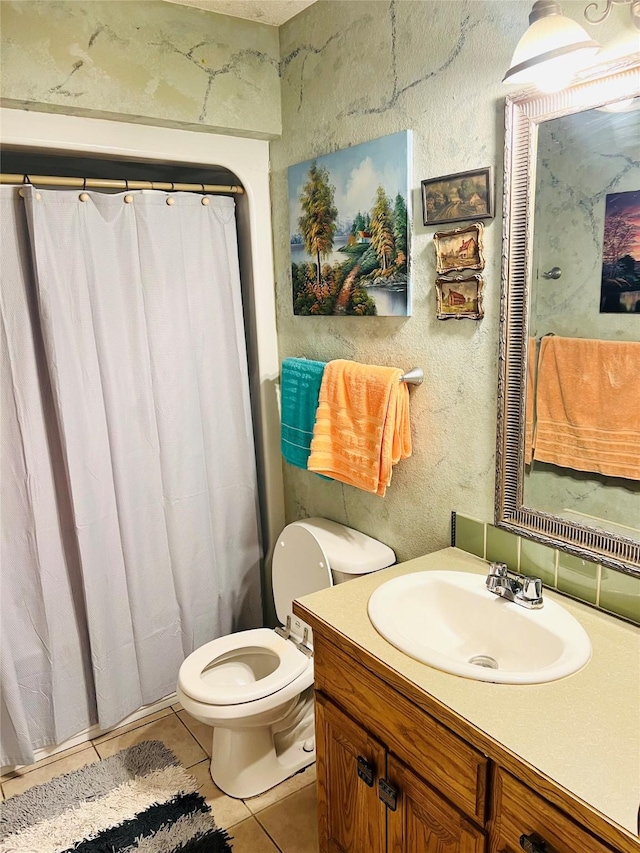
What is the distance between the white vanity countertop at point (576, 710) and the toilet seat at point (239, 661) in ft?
1.79

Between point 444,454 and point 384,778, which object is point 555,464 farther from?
point 384,778

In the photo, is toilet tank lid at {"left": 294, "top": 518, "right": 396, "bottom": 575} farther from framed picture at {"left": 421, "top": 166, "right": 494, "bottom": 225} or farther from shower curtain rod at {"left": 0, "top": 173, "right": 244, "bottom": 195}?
shower curtain rod at {"left": 0, "top": 173, "right": 244, "bottom": 195}

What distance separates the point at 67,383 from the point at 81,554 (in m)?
0.56

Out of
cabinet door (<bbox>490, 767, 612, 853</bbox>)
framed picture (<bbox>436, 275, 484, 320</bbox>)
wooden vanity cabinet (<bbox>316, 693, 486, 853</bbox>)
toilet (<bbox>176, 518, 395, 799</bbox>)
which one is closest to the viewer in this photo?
cabinet door (<bbox>490, 767, 612, 853</bbox>)

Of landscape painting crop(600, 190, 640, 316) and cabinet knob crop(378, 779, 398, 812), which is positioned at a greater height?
landscape painting crop(600, 190, 640, 316)

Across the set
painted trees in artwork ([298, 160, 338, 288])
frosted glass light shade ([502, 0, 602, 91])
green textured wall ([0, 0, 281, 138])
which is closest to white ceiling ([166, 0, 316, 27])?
green textured wall ([0, 0, 281, 138])

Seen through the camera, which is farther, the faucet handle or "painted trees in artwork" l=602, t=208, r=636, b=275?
the faucet handle

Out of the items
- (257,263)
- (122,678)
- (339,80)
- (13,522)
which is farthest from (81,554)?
(339,80)

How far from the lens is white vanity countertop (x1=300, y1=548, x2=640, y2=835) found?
97 centimetres

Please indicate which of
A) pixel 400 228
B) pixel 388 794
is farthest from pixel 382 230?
pixel 388 794

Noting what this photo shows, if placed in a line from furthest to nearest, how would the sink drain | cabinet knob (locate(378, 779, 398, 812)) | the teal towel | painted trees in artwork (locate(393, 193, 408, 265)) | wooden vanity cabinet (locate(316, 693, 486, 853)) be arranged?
the teal towel
painted trees in artwork (locate(393, 193, 408, 265))
the sink drain
cabinet knob (locate(378, 779, 398, 812))
wooden vanity cabinet (locate(316, 693, 486, 853))

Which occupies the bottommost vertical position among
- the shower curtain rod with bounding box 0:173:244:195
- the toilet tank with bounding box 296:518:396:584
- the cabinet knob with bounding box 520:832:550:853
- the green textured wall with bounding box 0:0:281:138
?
the cabinet knob with bounding box 520:832:550:853

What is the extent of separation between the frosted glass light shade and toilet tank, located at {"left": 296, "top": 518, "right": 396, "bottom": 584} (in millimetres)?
1325

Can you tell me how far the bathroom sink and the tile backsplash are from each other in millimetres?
80
